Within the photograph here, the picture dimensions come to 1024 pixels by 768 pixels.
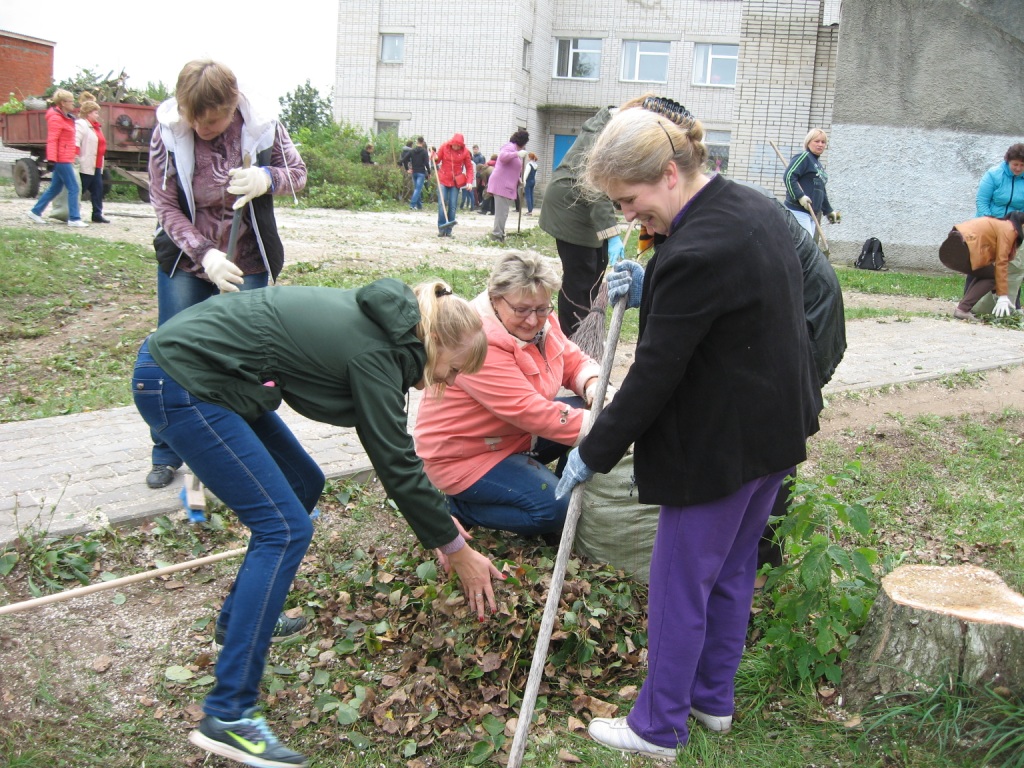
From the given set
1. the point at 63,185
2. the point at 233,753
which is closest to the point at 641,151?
the point at 233,753

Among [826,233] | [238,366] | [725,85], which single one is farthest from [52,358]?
[725,85]

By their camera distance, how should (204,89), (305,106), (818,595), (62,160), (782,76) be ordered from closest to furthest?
(818,595)
(204,89)
(62,160)
(782,76)
(305,106)

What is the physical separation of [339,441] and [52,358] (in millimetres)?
2671

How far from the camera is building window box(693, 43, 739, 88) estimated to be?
2934cm

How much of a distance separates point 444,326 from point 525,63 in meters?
27.9

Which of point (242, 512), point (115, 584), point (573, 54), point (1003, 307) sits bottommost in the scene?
point (115, 584)

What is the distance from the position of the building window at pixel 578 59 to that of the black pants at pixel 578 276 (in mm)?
26803

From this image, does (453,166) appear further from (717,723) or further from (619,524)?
(717,723)

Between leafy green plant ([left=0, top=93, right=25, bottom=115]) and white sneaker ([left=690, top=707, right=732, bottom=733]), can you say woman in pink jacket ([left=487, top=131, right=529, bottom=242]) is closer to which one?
leafy green plant ([left=0, top=93, right=25, bottom=115])

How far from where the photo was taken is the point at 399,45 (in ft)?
93.1

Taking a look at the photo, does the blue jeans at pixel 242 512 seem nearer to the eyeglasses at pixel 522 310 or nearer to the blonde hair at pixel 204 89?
the eyeglasses at pixel 522 310

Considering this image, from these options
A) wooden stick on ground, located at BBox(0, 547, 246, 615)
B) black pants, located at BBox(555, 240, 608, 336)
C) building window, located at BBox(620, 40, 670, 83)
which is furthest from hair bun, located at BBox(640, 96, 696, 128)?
building window, located at BBox(620, 40, 670, 83)

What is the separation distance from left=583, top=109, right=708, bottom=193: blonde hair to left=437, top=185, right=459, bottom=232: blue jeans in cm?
1276

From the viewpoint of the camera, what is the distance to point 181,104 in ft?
11.3
